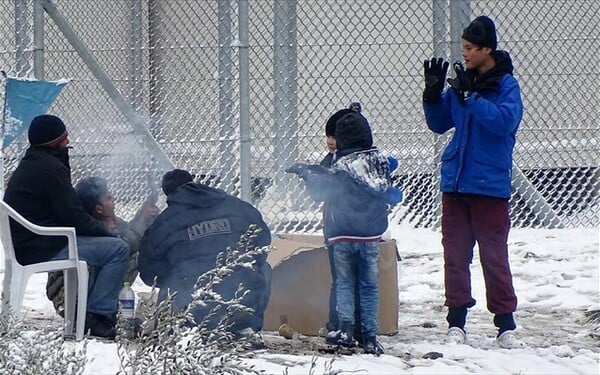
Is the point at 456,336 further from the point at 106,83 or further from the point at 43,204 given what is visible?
the point at 106,83

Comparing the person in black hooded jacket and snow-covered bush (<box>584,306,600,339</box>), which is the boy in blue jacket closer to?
the person in black hooded jacket

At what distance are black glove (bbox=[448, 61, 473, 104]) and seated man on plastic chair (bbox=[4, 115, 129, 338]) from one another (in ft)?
6.03

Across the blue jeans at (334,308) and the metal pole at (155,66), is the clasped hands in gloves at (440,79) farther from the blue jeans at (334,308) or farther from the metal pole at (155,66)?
the metal pole at (155,66)

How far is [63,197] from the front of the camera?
5699 millimetres

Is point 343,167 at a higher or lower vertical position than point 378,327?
higher

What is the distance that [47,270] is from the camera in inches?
220

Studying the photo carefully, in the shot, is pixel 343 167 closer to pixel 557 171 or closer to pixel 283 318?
pixel 283 318

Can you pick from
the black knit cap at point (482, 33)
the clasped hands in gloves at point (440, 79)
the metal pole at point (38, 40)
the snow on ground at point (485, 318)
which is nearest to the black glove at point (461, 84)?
the clasped hands in gloves at point (440, 79)

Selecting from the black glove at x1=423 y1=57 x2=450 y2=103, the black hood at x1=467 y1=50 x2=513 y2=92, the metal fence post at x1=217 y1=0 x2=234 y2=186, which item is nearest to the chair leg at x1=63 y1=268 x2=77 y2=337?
the black glove at x1=423 y1=57 x2=450 y2=103

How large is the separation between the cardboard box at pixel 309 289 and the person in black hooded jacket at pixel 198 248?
0.41 metres

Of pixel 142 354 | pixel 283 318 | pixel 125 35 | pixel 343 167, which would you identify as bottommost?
pixel 283 318

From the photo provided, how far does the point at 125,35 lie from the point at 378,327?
424 centimetres

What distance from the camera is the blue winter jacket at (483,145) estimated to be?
564 cm

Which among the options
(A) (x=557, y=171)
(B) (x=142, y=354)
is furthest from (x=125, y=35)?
(B) (x=142, y=354)
